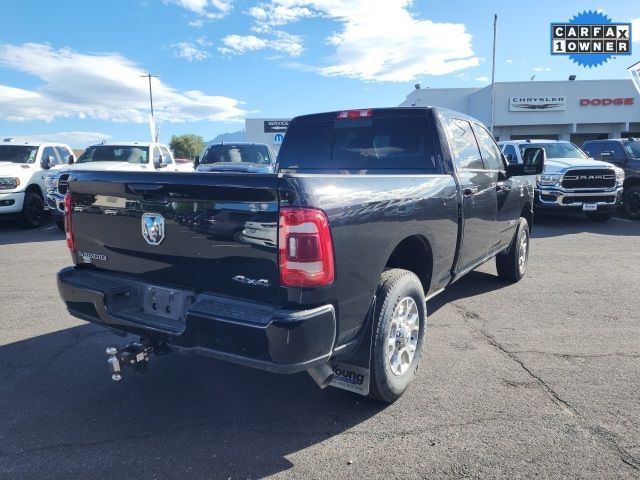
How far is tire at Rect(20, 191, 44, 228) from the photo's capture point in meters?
11.6

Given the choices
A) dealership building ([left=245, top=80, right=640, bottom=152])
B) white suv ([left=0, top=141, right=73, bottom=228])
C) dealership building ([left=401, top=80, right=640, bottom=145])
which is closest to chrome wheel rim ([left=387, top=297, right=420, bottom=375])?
white suv ([left=0, top=141, right=73, bottom=228])

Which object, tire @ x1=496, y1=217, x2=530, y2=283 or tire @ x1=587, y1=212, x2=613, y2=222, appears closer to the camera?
tire @ x1=496, y1=217, x2=530, y2=283

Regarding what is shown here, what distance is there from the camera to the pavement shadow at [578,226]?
10.8 meters

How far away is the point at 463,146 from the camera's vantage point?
4.51 meters

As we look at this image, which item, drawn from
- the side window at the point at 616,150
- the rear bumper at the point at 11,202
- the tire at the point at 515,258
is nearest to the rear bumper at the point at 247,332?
the tire at the point at 515,258

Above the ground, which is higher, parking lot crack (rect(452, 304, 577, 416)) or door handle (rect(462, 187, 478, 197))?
door handle (rect(462, 187, 478, 197))

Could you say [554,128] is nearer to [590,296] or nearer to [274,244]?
[590,296]

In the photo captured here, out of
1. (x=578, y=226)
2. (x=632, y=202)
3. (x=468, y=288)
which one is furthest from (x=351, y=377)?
(x=632, y=202)

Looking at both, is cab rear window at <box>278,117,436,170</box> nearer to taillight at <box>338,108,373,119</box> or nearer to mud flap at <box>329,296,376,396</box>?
taillight at <box>338,108,373,119</box>

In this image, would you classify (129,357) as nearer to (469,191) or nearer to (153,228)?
(153,228)

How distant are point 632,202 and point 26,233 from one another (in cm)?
1494

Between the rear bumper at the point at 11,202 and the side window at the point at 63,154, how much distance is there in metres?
2.39

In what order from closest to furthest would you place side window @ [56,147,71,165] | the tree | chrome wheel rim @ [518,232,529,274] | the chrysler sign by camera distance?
1. chrome wheel rim @ [518,232,529,274]
2. side window @ [56,147,71,165]
3. the chrysler sign
4. the tree

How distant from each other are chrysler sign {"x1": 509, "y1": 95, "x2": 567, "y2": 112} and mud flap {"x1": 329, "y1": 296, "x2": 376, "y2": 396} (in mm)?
40635
